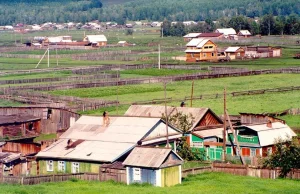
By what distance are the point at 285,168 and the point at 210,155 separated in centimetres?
780

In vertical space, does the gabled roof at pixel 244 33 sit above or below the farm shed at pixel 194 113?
above

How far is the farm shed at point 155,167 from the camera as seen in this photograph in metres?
39.5

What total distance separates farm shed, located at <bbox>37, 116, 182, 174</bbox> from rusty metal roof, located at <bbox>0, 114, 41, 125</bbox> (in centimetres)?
1214

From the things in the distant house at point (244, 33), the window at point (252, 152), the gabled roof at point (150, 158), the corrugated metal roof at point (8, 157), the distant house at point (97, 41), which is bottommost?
the window at point (252, 152)

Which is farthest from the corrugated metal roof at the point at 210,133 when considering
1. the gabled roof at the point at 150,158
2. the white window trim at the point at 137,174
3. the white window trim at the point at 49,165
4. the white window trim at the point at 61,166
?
the white window trim at the point at 137,174

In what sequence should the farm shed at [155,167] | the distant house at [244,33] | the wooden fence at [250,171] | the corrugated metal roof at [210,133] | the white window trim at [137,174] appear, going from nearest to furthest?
the farm shed at [155,167]
the white window trim at [137,174]
the wooden fence at [250,171]
the corrugated metal roof at [210,133]
the distant house at [244,33]

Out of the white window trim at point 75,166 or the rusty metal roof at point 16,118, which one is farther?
the rusty metal roof at point 16,118

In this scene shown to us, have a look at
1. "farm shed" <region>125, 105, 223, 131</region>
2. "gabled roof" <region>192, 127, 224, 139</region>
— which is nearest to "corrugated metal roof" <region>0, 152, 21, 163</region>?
"farm shed" <region>125, 105, 223, 131</region>

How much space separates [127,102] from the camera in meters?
70.1

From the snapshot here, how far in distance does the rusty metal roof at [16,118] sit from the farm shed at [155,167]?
19.9 meters

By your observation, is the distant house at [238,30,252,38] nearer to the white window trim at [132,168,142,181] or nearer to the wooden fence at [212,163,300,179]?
the wooden fence at [212,163,300,179]

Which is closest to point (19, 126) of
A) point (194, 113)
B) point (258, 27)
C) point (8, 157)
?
point (194, 113)

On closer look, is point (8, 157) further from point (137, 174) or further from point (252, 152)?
point (252, 152)

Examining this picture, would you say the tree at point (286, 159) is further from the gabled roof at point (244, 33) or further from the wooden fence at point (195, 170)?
the gabled roof at point (244, 33)
